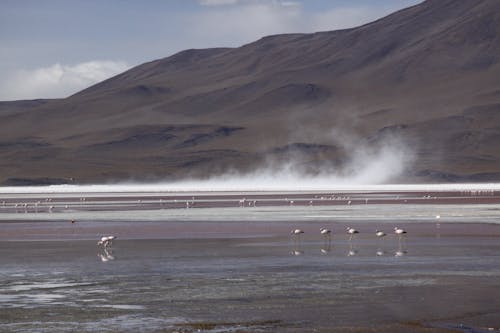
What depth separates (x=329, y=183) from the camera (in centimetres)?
13338

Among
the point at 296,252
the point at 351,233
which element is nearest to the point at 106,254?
the point at 296,252

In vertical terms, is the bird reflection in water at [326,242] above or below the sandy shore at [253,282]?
above

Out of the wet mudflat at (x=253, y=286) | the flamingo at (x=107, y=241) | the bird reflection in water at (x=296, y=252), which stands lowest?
the wet mudflat at (x=253, y=286)

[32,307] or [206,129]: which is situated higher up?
[206,129]

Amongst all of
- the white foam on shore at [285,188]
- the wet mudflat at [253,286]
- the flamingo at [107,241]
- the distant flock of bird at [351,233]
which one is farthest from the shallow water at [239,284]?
the white foam on shore at [285,188]

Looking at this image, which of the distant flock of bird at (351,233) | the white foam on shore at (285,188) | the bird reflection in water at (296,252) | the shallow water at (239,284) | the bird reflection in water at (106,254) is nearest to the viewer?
the shallow water at (239,284)

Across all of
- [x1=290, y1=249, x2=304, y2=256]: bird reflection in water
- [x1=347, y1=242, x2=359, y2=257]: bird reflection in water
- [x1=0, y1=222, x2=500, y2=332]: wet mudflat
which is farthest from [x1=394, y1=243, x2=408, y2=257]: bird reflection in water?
[x1=290, y1=249, x2=304, y2=256]: bird reflection in water

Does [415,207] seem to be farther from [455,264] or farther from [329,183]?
[329,183]

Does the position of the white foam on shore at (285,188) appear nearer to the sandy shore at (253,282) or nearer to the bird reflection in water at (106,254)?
the sandy shore at (253,282)

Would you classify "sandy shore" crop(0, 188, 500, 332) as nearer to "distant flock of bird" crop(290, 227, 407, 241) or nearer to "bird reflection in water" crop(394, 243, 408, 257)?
"bird reflection in water" crop(394, 243, 408, 257)

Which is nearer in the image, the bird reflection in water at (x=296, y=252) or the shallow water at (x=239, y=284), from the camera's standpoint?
the shallow water at (x=239, y=284)

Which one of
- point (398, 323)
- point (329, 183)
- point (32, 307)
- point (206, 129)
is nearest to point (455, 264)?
point (398, 323)

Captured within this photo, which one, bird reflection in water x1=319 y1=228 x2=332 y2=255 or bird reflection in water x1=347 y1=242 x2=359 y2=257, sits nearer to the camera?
bird reflection in water x1=347 y1=242 x2=359 y2=257

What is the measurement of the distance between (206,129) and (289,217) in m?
151
